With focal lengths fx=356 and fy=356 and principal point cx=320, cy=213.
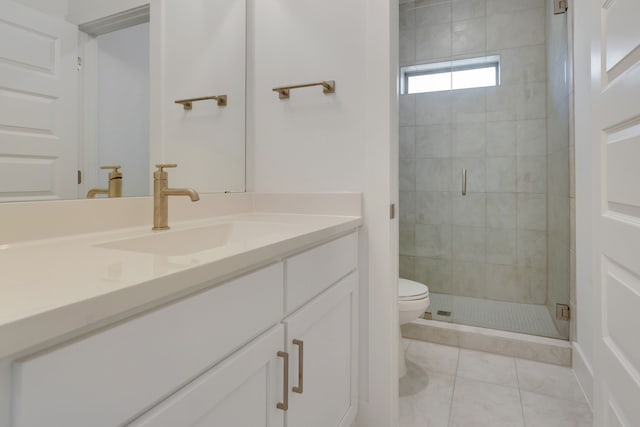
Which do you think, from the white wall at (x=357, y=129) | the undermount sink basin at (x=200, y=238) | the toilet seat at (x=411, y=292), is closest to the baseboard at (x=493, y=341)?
the toilet seat at (x=411, y=292)

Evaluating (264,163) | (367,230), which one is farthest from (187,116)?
(367,230)

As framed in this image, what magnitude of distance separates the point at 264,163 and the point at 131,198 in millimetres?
607

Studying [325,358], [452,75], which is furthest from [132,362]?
[452,75]

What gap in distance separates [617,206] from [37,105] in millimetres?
→ 1441

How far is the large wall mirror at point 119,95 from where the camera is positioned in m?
0.85

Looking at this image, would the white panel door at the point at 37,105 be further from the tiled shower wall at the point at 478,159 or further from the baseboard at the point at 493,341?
the tiled shower wall at the point at 478,159

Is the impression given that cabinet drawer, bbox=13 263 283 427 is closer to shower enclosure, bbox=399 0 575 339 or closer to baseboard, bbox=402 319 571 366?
baseboard, bbox=402 319 571 366

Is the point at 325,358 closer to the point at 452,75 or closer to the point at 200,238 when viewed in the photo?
the point at 200,238

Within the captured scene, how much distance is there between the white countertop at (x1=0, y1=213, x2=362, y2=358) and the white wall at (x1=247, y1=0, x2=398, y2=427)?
0.55m

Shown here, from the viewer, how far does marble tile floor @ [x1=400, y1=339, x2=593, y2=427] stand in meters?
1.53

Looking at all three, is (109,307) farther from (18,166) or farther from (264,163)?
(264,163)

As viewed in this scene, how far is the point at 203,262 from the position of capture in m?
0.59

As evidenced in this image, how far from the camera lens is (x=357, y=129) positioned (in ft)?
4.54

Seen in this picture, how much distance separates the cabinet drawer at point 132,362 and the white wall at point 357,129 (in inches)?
29.4
